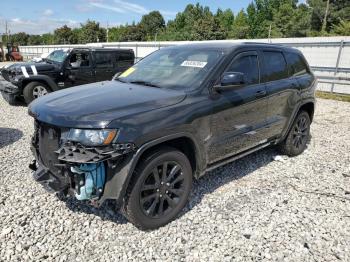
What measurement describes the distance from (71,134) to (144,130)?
0.64m

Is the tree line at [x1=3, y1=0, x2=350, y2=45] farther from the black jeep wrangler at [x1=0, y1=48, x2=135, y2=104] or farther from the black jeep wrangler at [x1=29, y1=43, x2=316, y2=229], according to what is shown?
the black jeep wrangler at [x1=29, y1=43, x2=316, y2=229]

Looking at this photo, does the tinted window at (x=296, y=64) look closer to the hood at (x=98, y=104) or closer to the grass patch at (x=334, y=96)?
the hood at (x=98, y=104)

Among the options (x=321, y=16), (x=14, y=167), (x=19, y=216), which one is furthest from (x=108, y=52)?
(x=321, y=16)

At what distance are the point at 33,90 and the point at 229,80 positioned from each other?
690cm

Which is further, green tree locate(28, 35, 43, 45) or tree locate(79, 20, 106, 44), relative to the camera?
green tree locate(28, 35, 43, 45)

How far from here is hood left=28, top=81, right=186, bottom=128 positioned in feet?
9.51

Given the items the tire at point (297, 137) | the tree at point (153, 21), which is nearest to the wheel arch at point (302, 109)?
the tire at point (297, 137)

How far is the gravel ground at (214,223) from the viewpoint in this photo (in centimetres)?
303

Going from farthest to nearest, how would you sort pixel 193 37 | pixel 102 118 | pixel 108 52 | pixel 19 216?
1. pixel 193 37
2. pixel 108 52
3. pixel 19 216
4. pixel 102 118

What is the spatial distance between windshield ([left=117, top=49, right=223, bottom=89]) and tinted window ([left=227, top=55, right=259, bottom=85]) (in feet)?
0.86

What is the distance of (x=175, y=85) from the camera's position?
3721 millimetres

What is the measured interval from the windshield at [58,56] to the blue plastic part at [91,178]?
24.4ft

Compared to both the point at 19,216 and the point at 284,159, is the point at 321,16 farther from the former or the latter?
the point at 19,216

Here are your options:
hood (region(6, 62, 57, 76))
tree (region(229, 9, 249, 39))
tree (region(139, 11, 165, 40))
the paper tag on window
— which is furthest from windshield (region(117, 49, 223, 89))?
tree (region(139, 11, 165, 40))
